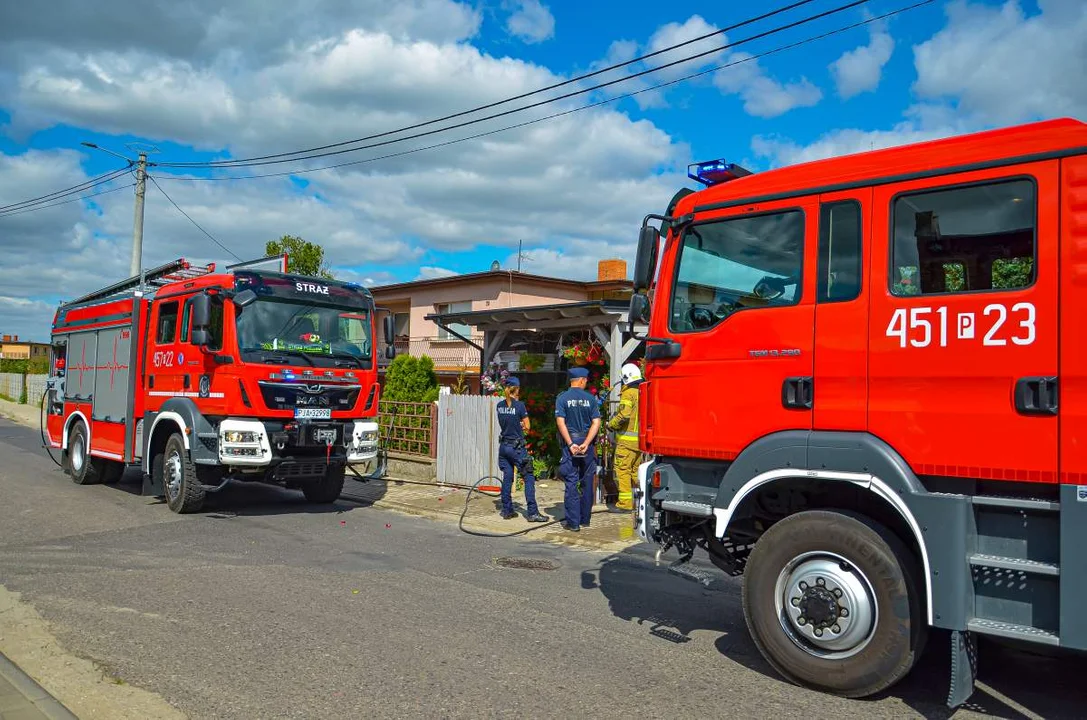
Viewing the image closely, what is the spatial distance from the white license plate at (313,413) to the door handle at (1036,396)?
27.0 ft

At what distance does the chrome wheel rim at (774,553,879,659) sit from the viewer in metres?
4.39

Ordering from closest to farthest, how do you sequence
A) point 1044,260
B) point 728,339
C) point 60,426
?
point 1044,260 → point 728,339 → point 60,426

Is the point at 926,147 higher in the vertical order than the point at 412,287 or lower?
lower

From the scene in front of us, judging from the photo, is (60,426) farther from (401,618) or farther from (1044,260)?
(1044,260)

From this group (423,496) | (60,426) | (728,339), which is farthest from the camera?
(60,426)

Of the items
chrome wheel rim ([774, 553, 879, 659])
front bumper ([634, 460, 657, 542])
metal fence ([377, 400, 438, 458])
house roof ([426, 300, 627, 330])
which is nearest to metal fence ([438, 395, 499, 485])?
metal fence ([377, 400, 438, 458])

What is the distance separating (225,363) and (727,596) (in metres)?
6.42

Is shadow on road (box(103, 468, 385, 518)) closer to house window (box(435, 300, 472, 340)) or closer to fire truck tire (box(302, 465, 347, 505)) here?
fire truck tire (box(302, 465, 347, 505))

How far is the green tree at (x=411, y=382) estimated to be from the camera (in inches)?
635

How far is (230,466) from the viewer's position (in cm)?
1009

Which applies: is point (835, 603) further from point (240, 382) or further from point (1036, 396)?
point (240, 382)

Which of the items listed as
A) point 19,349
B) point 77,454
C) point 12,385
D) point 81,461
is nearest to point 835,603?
point 81,461

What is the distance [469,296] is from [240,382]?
17.1m

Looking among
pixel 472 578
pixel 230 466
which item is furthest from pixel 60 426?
pixel 472 578
